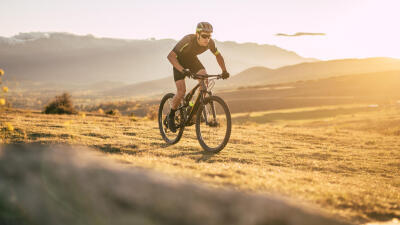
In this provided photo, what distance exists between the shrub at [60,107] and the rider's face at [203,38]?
594 inches

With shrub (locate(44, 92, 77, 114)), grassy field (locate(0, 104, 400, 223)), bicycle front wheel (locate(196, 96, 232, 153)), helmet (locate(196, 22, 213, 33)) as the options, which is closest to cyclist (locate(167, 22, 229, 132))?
helmet (locate(196, 22, 213, 33))

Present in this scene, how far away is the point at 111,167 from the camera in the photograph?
5.62 feet

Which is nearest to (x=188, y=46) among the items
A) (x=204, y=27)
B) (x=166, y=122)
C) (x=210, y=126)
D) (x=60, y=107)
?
(x=204, y=27)

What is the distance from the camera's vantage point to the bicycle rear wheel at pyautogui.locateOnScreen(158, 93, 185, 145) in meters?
7.39

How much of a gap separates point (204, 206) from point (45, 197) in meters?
0.88

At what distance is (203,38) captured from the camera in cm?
644

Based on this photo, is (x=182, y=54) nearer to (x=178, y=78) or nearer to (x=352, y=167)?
(x=178, y=78)

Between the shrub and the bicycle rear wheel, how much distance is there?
42.2 feet

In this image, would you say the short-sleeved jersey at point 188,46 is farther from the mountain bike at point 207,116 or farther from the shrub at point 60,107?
the shrub at point 60,107

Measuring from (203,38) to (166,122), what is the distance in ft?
7.82

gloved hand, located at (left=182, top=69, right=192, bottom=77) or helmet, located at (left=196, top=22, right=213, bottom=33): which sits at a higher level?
helmet, located at (left=196, top=22, right=213, bottom=33)

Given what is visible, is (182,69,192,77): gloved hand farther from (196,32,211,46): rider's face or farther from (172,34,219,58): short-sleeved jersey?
(196,32,211,46): rider's face

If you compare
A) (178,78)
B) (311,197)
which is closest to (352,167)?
(178,78)

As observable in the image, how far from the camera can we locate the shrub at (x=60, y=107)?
19.3 metres
